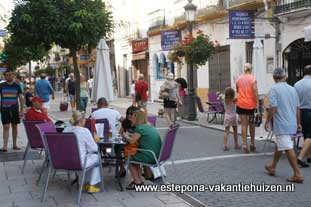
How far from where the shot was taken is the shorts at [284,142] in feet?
24.2

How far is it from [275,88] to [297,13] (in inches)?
362

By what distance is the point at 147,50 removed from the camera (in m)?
31.7

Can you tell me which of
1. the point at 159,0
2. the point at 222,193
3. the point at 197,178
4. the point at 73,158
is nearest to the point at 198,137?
the point at 197,178

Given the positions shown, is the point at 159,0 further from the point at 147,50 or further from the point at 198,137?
the point at 198,137

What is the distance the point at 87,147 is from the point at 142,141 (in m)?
0.78

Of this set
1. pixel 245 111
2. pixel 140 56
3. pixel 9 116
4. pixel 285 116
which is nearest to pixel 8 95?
pixel 9 116

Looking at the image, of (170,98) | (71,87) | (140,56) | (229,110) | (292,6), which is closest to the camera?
(229,110)

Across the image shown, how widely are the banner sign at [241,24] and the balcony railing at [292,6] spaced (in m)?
0.95

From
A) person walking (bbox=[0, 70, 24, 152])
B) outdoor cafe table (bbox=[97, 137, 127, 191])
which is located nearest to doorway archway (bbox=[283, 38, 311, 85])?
person walking (bbox=[0, 70, 24, 152])

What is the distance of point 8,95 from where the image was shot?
10.8 metres

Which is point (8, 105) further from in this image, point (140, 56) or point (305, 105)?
point (140, 56)

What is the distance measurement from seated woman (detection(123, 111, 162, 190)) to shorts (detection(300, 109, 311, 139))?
300 centimetres

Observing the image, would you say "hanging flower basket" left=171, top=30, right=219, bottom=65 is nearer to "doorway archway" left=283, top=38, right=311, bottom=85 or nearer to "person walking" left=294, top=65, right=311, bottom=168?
"doorway archway" left=283, top=38, right=311, bottom=85

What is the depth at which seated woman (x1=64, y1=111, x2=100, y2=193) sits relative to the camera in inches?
269
